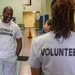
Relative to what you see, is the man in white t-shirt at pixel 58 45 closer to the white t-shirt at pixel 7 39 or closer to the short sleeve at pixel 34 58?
the short sleeve at pixel 34 58

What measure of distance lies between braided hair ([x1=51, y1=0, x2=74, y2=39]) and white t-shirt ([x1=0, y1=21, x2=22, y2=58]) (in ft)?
6.13

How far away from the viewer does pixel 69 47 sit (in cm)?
170

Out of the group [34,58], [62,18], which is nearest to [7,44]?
[34,58]

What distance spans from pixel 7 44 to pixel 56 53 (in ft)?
6.14

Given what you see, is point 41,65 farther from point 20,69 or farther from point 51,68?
point 20,69

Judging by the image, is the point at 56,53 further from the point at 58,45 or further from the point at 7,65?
the point at 7,65

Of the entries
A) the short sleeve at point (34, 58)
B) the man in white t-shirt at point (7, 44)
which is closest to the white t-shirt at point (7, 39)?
the man in white t-shirt at point (7, 44)

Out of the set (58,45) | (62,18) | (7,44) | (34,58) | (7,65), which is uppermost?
(62,18)

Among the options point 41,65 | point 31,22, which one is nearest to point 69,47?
point 41,65

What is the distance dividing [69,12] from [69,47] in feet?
0.91

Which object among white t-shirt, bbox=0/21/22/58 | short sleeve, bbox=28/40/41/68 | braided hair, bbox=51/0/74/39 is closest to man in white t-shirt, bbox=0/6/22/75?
white t-shirt, bbox=0/21/22/58

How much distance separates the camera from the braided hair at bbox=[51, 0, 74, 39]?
1674mm

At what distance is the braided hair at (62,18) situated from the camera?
1674 mm

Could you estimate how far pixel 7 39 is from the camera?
347 cm
